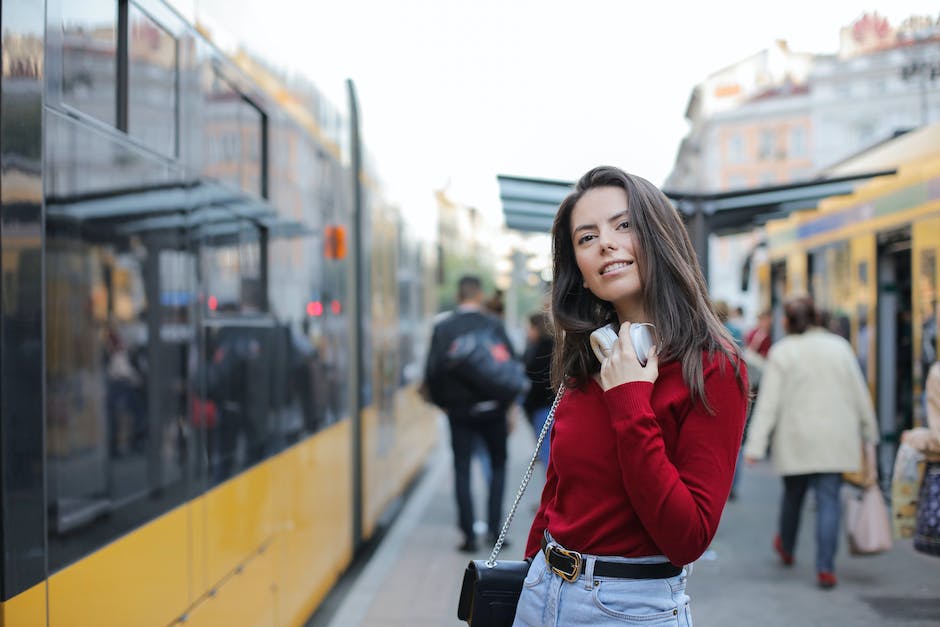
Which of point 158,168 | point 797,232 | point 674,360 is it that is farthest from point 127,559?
point 797,232

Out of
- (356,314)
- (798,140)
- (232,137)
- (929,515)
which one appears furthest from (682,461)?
(798,140)

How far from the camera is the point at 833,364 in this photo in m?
6.69

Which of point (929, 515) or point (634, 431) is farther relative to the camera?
point (929, 515)

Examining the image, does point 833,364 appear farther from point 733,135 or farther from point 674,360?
point 733,135

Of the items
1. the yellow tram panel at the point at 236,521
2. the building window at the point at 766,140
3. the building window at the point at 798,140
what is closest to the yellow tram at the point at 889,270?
the yellow tram panel at the point at 236,521

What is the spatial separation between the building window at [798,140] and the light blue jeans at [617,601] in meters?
72.4

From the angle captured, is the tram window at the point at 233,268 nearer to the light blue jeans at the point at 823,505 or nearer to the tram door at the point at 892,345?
the light blue jeans at the point at 823,505

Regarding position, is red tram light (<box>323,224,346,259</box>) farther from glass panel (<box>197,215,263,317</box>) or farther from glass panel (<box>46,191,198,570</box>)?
glass panel (<box>46,191,198,570</box>)

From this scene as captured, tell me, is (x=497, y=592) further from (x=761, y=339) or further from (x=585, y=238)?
(x=761, y=339)

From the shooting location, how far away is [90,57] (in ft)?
8.87

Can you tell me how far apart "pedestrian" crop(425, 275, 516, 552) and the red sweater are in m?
5.55

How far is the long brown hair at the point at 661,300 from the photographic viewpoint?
2117 millimetres

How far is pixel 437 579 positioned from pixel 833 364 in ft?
9.06

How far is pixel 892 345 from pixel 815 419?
12.4 ft
